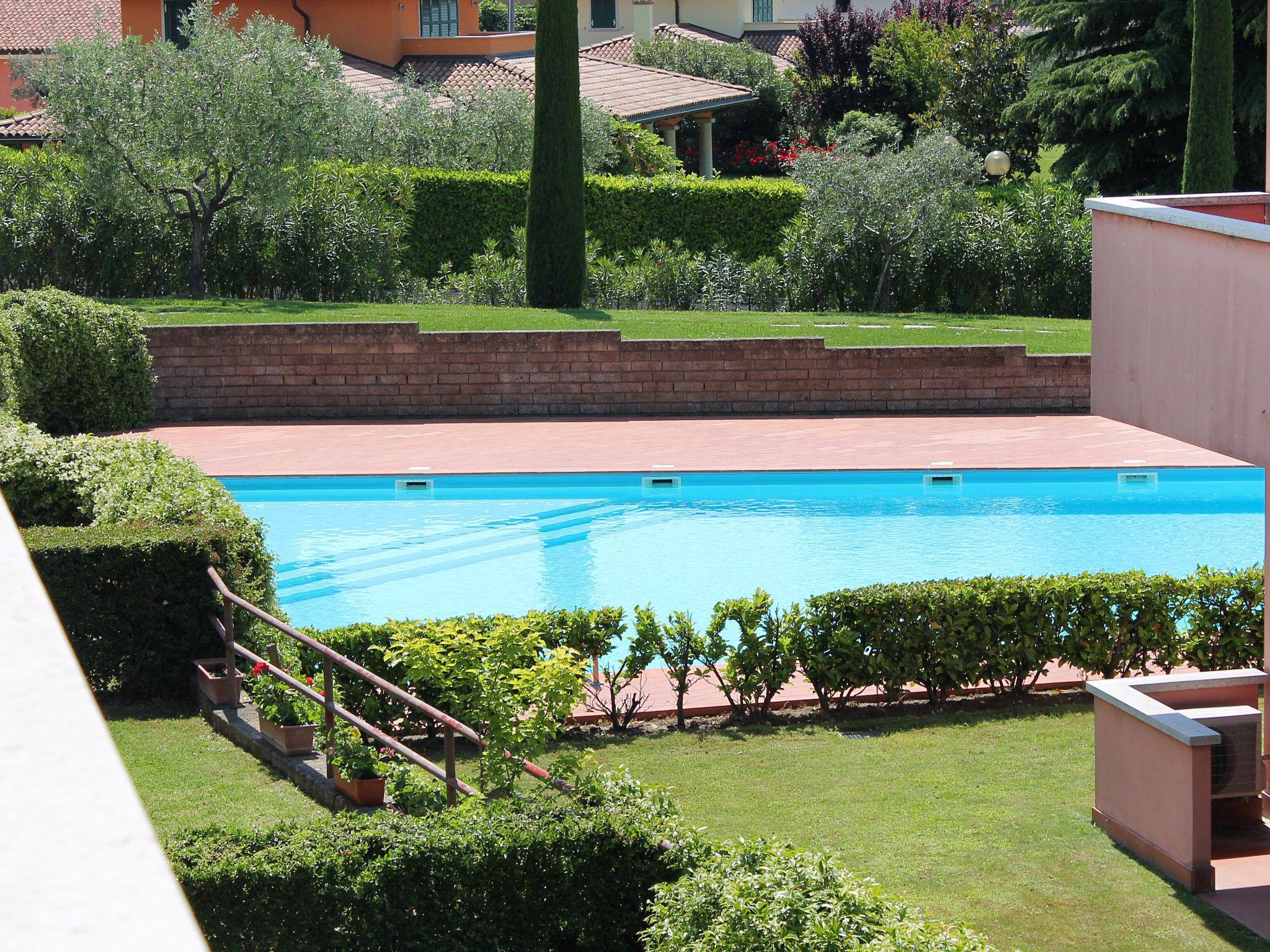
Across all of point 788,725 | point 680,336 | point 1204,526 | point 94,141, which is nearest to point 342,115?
point 94,141

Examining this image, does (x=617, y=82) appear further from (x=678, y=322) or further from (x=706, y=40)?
(x=678, y=322)

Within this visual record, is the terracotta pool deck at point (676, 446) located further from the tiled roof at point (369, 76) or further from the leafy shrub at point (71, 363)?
the tiled roof at point (369, 76)

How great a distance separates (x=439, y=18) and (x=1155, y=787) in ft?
137

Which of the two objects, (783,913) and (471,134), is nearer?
(783,913)

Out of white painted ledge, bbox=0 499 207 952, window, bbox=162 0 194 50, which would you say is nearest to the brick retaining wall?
white painted ledge, bbox=0 499 207 952

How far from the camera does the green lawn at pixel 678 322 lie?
20.8m

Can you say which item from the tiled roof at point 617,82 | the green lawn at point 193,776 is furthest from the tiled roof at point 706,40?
the green lawn at point 193,776

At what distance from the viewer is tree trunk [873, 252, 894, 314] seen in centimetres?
2409

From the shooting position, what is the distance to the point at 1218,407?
6.55 meters

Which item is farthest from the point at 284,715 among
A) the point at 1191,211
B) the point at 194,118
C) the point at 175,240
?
the point at 175,240

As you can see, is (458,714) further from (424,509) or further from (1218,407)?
(424,509)

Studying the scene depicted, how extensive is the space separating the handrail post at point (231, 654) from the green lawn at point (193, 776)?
9.6 inches

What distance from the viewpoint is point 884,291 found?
79.9 ft

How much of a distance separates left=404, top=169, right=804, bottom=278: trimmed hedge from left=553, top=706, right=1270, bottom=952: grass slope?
740 inches
